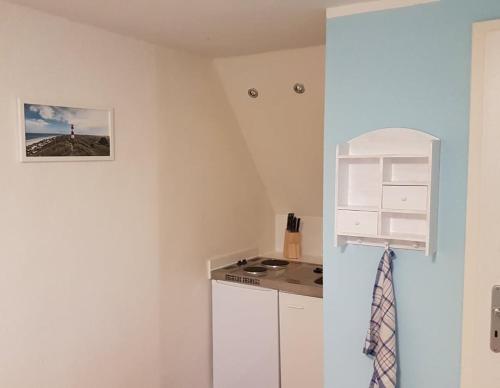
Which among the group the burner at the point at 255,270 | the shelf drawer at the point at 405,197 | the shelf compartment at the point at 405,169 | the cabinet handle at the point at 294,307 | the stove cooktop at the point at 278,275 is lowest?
the cabinet handle at the point at 294,307

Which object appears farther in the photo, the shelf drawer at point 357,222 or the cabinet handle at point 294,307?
the cabinet handle at point 294,307

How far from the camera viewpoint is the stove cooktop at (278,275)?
2.94m

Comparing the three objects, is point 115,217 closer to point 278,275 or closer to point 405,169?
point 278,275

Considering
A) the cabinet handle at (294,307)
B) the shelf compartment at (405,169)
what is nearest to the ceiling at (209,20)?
the shelf compartment at (405,169)

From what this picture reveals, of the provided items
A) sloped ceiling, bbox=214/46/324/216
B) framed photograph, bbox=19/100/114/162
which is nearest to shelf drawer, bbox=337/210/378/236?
sloped ceiling, bbox=214/46/324/216

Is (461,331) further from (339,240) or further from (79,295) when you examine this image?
(79,295)

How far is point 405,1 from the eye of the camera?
2.01 m

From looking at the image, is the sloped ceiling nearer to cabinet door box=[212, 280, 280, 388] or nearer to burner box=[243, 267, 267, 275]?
burner box=[243, 267, 267, 275]

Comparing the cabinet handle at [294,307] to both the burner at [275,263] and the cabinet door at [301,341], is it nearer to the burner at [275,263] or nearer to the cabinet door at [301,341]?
the cabinet door at [301,341]

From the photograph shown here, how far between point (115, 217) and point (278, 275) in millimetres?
1120

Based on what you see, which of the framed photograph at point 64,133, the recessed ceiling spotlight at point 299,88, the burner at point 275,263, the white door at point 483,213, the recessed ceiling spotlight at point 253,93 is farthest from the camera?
the burner at point 275,263

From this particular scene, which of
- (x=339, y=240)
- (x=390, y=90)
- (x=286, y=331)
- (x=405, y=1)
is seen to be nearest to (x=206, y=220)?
(x=286, y=331)

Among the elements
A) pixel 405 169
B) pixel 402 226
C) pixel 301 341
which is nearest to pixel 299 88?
pixel 405 169

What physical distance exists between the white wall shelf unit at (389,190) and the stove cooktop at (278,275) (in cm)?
81
